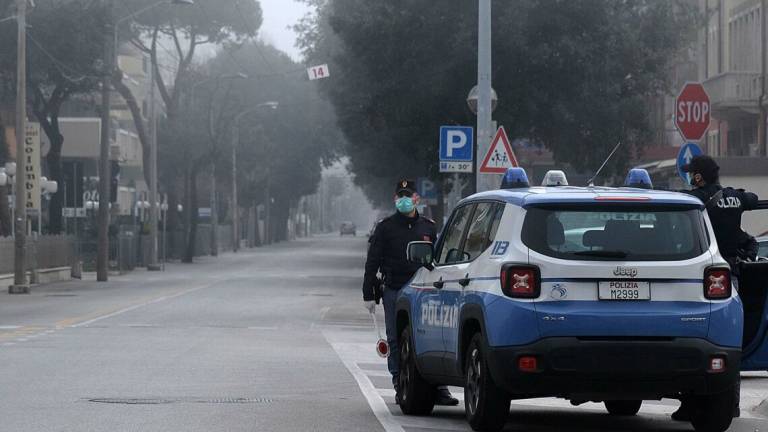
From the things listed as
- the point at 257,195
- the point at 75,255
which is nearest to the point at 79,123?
the point at 75,255

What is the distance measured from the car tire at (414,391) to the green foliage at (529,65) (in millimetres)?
26234

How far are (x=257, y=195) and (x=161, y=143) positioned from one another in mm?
33077

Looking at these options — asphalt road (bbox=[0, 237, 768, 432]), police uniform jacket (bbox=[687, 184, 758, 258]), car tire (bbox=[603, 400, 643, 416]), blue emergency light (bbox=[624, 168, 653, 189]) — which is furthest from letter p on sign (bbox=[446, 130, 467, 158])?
police uniform jacket (bbox=[687, 184, 758, 258])

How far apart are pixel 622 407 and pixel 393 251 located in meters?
2.39

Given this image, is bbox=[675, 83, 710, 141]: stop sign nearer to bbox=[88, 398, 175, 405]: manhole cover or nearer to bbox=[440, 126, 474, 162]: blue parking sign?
bbox=[440, 126, 474, 162]: blue parking sign

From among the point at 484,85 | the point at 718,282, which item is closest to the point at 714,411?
the point at 718,282

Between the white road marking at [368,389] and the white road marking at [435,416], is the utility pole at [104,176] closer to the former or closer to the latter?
the white road marking at [368,389]

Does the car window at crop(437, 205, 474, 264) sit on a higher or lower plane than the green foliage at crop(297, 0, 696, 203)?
lower

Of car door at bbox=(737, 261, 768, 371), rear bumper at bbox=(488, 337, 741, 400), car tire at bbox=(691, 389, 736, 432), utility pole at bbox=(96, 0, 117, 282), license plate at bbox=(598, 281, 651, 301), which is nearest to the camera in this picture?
rear bumper at bbox=(488, 337, 741, 400)

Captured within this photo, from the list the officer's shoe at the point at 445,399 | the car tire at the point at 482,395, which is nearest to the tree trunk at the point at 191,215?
the officer's shoe at the point at 445,399

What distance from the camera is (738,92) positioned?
41781 millimetres

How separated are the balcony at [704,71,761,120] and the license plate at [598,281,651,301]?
1236 inches

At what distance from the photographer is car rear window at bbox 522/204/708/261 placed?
10.9 metres

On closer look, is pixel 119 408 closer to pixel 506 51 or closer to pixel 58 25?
pixel 506 51
